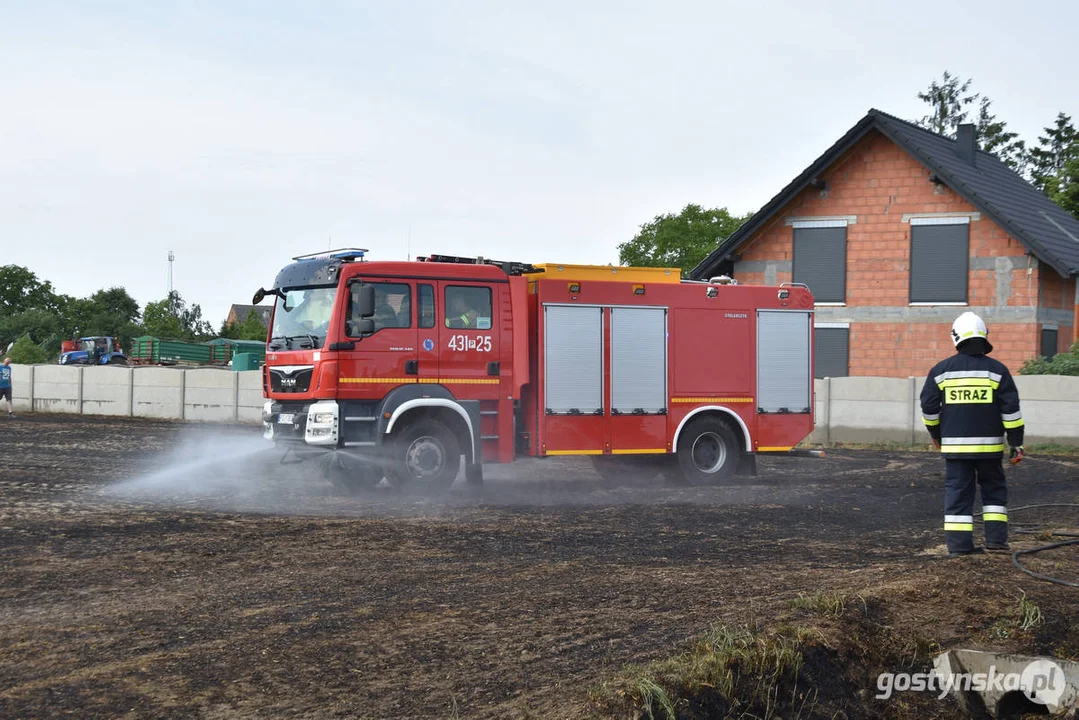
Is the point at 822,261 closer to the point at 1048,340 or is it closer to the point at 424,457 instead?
the point at 1048,340

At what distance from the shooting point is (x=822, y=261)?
2875 centimetres

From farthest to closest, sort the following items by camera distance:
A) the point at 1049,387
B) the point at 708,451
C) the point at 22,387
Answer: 1. the point at 22,387
2. the point at 1049,387
3. the point at 708,451

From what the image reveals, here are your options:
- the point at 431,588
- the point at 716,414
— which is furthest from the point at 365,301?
the point at 431,588

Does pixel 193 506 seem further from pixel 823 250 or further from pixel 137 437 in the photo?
pixel 823 250

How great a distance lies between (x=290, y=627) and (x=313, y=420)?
6.48m

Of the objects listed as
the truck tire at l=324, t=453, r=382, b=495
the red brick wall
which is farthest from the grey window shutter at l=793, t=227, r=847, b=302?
the truck tire at l=324, t=453, r=382, b=495

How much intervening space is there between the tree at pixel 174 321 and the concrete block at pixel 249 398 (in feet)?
186

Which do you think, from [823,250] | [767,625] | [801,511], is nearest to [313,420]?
[801,511]

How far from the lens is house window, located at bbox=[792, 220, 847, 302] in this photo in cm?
2845

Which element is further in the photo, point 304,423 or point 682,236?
point 682,236

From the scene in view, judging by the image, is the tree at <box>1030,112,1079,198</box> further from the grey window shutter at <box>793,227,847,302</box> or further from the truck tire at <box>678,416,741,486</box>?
the truck tire at <box>678,416,741,486</box>

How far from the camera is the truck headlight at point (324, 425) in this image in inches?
502

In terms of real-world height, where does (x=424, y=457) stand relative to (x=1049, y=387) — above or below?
below

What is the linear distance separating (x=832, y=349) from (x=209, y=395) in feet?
52.8
